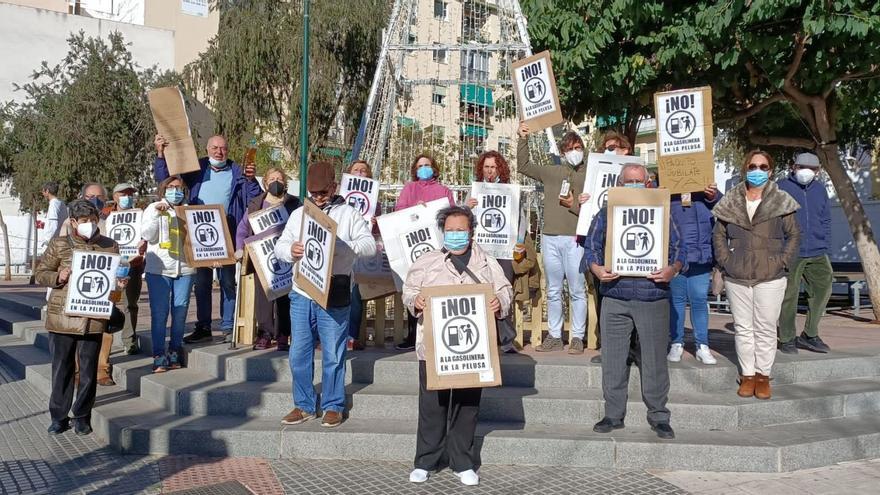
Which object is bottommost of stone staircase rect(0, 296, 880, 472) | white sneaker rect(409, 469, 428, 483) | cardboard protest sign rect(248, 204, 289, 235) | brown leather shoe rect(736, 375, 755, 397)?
white sneaker rect(409, 469, 428, 483)

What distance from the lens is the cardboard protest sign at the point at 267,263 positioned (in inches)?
272

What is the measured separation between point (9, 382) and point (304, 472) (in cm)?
521

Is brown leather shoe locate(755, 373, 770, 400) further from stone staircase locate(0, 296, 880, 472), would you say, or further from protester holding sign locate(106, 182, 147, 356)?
protester holding sign locate(106, 182, 147, 356)

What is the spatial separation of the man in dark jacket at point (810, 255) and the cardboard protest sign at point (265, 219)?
510 cm

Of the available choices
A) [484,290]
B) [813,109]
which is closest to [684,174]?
[484,290]

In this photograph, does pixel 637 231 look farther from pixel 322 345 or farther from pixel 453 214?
pixel 322 345

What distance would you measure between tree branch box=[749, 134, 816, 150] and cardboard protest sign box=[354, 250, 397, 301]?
28.4ft

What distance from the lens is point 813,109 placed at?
39.5 feet

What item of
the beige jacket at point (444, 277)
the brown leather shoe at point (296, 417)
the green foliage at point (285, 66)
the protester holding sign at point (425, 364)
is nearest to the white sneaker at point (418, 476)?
the protester holding sign at point (425, 364)

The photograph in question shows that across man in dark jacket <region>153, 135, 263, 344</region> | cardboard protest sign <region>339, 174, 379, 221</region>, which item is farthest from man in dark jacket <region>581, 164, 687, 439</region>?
man in dark jacket <region>153, 135, 263, 344</region>

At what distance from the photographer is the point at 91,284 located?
20.5 feet

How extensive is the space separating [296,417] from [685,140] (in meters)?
4.23

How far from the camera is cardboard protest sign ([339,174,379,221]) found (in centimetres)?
776

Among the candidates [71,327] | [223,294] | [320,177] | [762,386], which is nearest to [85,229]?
[71,327]
